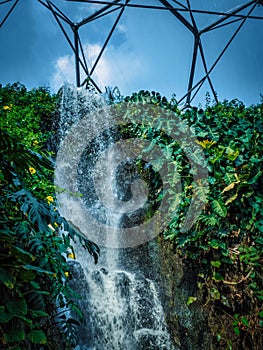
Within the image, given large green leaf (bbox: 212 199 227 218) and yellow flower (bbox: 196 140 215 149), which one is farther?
yellow flower (bbox: 196 140 215 149)

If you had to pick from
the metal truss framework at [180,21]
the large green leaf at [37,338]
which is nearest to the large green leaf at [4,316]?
the large green leaf at [37,338]

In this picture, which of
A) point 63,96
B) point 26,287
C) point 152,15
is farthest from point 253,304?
point 152,15

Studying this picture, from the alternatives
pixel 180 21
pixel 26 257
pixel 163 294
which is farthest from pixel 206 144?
pixel 180 21

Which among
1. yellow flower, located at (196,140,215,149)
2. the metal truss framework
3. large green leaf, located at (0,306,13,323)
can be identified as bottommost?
large green leaf, located at (0,306,13,323)

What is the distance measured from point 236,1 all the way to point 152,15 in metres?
2.40

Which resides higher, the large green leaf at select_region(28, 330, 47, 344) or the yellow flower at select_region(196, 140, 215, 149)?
the yellow flower at select_region(196, 140, 215, 149)

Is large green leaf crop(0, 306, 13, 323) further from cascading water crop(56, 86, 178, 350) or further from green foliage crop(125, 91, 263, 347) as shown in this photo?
green foliage crop(125, 91, 263, 347)

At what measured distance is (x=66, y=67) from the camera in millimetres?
8969

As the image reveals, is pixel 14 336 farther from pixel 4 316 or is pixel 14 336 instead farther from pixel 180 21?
pixel 180 21

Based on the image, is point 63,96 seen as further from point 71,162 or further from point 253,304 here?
point 253,304

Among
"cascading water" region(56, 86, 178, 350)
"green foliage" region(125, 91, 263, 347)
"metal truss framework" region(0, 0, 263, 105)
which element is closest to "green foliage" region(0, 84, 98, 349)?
"cascading water" region(56, 86, 178, 350)

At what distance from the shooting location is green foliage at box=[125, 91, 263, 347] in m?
3.39

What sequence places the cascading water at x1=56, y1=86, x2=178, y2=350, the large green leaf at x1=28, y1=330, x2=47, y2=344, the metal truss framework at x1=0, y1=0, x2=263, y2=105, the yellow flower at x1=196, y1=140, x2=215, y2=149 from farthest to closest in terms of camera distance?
1. the metal truss framework at x1=0, y1=0, x2=263, y2=105
2. the yellow flower at x1=196, y1=140, x2=215, y2=149
3. the cascading water at x1=56, y1=86, x2=178, y2=350
4. the large green leaf at x1=28, y1=330, x2=47, y2=344

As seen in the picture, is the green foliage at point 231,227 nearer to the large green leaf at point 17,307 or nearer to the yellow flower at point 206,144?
the yellow flower at point 206,144
